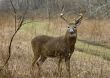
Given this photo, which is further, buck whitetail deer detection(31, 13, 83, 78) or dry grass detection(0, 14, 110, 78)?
buck whitetail deer detection(31, 13, 83, 78)

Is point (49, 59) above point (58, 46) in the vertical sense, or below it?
below

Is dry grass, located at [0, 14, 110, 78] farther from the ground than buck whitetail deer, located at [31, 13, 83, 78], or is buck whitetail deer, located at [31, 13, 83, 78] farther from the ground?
buck whitetail deer, located at [31, 13, 83, 78]

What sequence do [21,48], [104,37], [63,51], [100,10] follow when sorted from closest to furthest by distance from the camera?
[63,51]
[21,48]
[100,10]
[104,37]

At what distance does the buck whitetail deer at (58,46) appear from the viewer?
34.6 feet

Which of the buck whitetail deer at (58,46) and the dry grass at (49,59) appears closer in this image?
the dry grass at (49,59)

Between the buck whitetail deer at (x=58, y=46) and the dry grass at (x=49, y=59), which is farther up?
the buck whitetail deer at (x=58, y=46)

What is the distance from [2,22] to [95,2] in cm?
1076

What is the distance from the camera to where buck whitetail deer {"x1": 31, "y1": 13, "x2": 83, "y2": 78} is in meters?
10.6

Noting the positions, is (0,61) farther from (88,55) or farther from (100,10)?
(100,10)

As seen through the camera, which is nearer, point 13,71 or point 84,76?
point 13,71

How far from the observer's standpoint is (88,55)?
1339 centimetres

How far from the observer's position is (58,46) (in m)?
10.8

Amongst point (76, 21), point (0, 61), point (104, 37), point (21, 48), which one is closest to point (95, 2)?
point (104, 37)

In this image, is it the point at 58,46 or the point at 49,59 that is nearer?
the point at 58,46
